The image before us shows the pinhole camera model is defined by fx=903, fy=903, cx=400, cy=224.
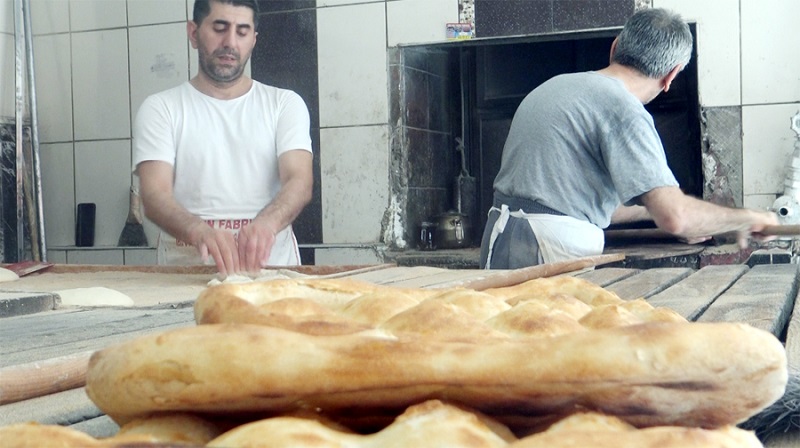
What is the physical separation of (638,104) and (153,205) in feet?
5.73

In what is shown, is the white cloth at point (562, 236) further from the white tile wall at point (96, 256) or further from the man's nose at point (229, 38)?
the white tile wall at point (96, 256)

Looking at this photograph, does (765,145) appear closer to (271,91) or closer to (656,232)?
(656,232)

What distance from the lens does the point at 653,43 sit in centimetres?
319

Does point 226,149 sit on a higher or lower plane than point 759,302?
higher

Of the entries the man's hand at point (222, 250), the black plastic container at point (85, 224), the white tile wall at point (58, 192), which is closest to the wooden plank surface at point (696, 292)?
the man's hand at point (222, 250)

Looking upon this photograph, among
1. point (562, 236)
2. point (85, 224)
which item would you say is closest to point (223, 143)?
point (562, 236)

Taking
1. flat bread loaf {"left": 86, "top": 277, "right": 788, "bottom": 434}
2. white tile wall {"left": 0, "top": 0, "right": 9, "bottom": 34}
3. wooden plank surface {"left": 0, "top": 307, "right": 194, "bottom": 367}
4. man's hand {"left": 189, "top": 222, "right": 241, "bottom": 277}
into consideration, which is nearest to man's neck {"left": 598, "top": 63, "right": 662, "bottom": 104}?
man's hand {"left": 189, "top": 222, "right": 241, "bottom": 277}

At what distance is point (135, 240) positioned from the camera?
548 centimetres

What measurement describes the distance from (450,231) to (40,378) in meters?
4.16

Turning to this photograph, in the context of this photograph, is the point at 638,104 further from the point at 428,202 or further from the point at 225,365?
the point at 225,365

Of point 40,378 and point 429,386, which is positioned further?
point 40,378

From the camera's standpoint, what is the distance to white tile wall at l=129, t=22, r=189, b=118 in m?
5.43

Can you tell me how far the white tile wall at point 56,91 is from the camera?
572cm

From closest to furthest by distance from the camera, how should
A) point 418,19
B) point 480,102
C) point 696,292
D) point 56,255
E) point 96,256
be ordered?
point 696,292 < point 418,19 < point 480,102 < point 96,256 < point 56,255
